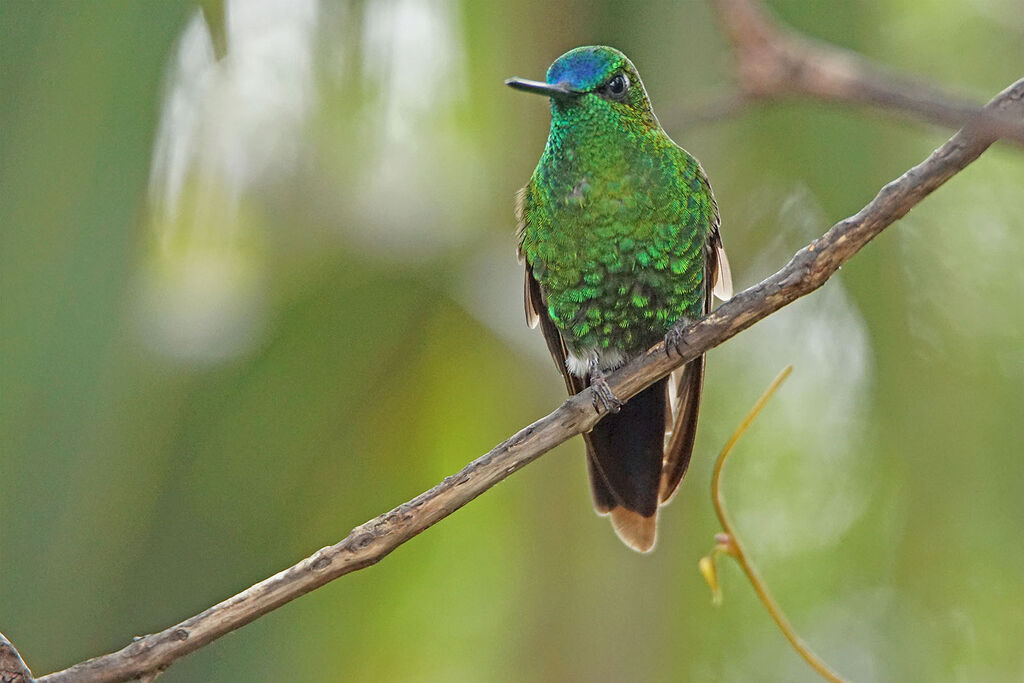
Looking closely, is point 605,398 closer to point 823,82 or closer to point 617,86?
point 617,86

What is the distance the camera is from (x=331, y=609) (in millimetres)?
5945

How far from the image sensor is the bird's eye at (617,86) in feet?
11.7

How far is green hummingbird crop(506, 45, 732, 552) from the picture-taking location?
3.55 meters

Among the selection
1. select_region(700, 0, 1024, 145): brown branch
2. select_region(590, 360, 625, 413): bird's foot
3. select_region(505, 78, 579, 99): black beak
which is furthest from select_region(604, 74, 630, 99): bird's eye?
select_region(700, 0, 1024, 145): brown branch

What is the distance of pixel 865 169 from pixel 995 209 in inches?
92.9

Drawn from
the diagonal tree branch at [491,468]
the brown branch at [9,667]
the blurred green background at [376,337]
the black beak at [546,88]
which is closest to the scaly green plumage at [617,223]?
the black beak at [546,88]

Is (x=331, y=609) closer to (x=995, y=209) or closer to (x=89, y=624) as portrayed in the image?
→ (x=89, y=624)

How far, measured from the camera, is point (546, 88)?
3.31m

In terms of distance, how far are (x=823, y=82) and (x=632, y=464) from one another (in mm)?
2752

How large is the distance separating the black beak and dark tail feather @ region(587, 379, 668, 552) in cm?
112

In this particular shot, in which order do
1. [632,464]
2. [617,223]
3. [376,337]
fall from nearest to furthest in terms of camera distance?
[617,223] < [632,464] < [376,337]

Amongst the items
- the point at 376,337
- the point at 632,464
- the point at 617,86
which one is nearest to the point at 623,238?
the point at 617,86

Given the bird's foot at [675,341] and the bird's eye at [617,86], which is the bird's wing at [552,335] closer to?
the bird's eye at [617,86]

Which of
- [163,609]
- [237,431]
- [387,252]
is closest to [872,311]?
[387,252]
